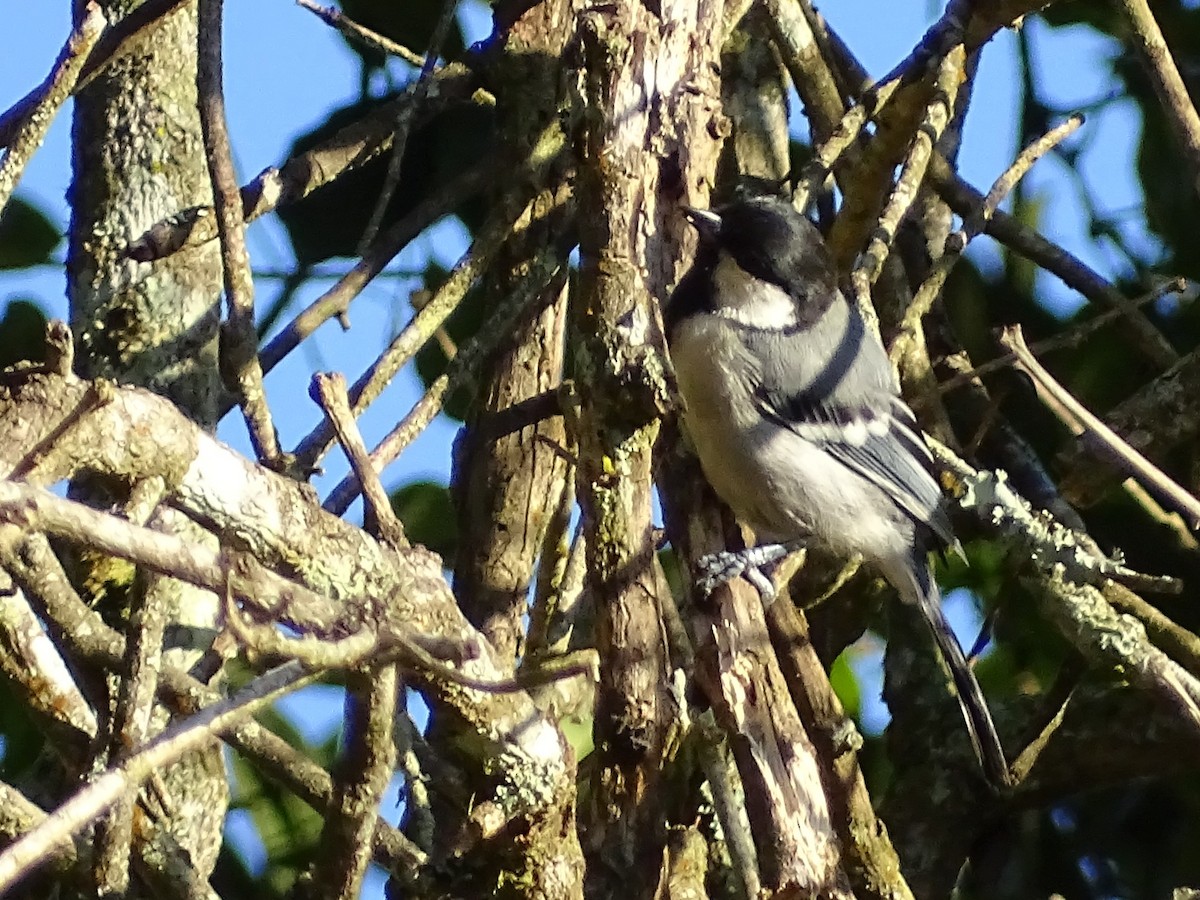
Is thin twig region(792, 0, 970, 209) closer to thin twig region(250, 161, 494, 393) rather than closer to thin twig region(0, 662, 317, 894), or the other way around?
thin twig region(250, 161, 494, 393)

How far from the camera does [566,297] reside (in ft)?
7.08

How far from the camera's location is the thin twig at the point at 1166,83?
6.09 ft

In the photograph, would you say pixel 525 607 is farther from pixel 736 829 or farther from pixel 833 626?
pixel 736 829

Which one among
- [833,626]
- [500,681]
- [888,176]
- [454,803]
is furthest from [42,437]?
[833,626]

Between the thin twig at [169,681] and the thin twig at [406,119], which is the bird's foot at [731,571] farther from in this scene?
the thin twig at [406,119]

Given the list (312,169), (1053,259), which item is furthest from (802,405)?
(312,169)

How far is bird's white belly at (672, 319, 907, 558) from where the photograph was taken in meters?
2.16

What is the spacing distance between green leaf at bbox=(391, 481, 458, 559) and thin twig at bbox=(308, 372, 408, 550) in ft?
2.75

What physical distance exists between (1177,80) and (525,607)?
Result: 1.09m

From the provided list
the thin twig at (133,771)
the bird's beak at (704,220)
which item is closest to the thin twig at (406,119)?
the bird's beak at (704,220)

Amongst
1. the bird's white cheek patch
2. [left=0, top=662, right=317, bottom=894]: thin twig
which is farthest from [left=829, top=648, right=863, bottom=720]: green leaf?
[left=0, top=662, right=317, bottom=894]: thin twig

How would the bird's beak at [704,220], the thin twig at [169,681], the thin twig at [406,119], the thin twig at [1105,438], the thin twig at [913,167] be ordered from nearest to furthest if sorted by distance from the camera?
the thin twig at [1105,438], the thin twig at [169,681], the bird's beak at [704,220], the thin twig at [406,119], the thin twig at [913,167]

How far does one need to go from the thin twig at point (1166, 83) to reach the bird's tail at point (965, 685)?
0.68 metres

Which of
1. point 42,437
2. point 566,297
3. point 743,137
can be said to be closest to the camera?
point 42,437
